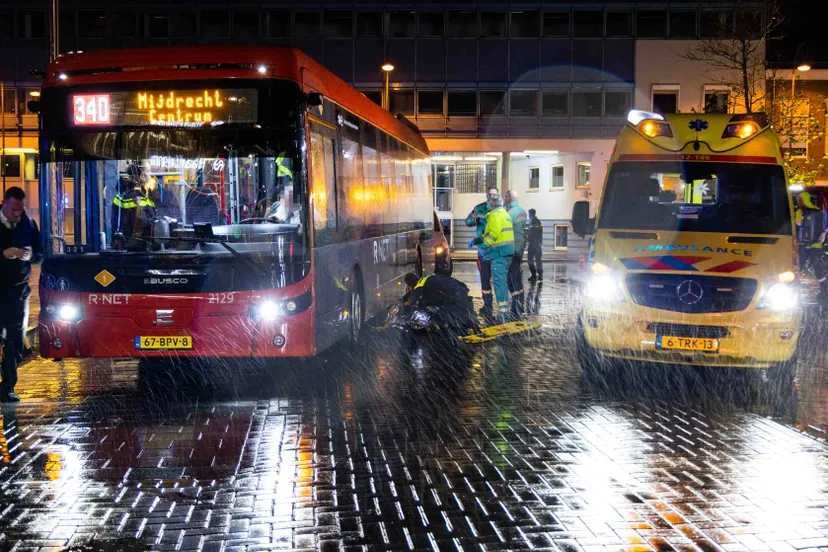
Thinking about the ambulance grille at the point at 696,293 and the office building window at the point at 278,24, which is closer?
the ambulance grille at the point at 696,293

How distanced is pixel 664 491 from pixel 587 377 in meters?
4.56

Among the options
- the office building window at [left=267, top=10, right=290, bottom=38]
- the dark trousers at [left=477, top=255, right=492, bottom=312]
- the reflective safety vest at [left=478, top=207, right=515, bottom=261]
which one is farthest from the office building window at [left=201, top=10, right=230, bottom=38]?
the reflective safety vest at [left=478, top=207, right=515, bottom=261]

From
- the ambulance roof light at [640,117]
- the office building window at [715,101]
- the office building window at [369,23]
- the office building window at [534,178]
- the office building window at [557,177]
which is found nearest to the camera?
the ambulance roof light at [640,117]

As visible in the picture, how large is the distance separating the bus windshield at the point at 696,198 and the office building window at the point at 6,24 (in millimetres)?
43224

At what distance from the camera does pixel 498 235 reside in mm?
16266

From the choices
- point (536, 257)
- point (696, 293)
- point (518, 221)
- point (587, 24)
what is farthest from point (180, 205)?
point (587, 24)

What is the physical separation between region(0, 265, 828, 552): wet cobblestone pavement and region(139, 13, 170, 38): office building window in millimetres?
38415

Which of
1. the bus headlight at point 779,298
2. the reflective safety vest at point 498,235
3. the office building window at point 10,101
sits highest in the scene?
the office building window at point 10,101

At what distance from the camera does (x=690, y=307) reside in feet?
33.3

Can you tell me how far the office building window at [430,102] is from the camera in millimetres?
47906

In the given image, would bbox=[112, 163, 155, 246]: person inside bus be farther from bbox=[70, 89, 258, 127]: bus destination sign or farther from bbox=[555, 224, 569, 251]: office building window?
bbox=[555, 224, 569, 251]: office building window

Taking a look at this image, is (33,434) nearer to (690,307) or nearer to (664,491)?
(664,491)

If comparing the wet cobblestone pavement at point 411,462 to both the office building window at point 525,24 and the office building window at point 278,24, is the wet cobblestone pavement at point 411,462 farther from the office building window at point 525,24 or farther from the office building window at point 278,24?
the office building window at point 525,24

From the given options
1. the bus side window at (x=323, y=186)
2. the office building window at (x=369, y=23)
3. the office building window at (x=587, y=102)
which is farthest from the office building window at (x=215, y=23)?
the bus side window at (x=323, y=186)
